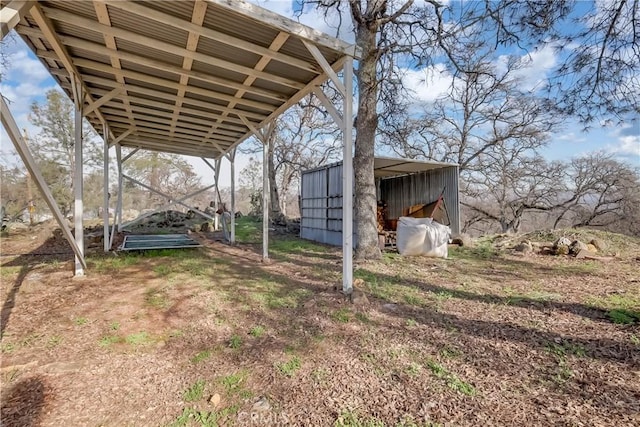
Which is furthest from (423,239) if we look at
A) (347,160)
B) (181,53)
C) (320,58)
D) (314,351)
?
(181,53)

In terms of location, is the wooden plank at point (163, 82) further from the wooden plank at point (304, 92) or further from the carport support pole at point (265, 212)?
the carport support pole at point (265, 212)

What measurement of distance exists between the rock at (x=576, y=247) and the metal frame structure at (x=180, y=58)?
5943 mm

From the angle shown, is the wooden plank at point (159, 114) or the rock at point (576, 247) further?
the rock at point (576, 247)

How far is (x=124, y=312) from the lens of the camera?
3.04 m

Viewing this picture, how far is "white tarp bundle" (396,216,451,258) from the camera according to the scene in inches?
252

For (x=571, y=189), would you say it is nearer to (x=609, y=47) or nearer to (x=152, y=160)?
(x=609, y=47)

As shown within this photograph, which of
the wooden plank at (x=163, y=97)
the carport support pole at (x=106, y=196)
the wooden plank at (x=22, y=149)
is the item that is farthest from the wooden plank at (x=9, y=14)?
the carport support pole at (x=106, y=196)

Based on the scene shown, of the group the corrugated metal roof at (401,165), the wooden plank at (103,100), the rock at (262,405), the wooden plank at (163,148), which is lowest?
the rock at (262,405)

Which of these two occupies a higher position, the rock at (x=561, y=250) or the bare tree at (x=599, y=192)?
the bare tree at (x=599, y=192)

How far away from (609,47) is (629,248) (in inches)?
229

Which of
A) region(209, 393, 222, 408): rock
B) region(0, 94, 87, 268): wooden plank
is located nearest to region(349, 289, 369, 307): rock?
region(209, 393, 222, 408): rock

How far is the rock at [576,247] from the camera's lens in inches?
250

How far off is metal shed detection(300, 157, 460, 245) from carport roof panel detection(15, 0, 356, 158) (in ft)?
12.4

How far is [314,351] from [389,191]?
382 inches
